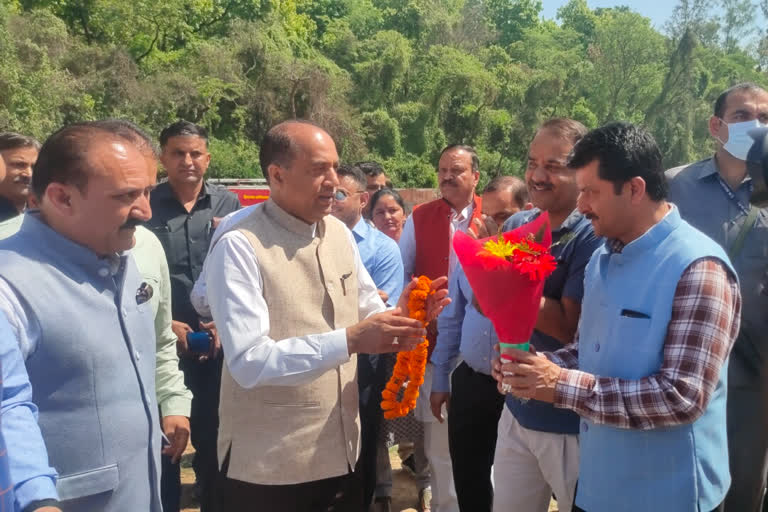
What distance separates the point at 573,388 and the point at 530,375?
0.47 feet

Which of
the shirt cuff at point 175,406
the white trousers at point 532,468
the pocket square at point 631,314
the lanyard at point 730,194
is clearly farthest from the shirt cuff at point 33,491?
the lanyard at point 730,194

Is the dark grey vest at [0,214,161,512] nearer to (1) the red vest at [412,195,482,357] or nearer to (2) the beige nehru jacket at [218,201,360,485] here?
(2) the beige nehru jacket at [218,201,360,485]

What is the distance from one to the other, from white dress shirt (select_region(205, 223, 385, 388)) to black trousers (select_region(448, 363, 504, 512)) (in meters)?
1.29

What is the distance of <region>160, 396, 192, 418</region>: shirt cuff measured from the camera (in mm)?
2895

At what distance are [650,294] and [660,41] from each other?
5810 centimetres

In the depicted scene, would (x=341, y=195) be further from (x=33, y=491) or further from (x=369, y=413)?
(x=33, y=491)

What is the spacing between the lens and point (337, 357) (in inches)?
96.6

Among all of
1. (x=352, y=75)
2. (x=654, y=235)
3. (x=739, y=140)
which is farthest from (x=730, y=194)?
(x=352, y=75)

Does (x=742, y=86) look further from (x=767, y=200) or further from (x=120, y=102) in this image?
(x=120, y=102)

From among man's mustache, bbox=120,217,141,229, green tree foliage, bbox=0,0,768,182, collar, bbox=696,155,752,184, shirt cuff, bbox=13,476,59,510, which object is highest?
green tree foliage, bbox=0,0,768,182

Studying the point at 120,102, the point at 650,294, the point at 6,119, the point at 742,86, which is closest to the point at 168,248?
the point at 650,294

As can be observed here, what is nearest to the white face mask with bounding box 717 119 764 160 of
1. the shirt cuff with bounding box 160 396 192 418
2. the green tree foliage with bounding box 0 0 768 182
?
the shirt cuff with bounding box 160 396 192 418

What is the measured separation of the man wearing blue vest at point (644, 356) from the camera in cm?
207

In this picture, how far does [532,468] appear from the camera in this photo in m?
3.08
